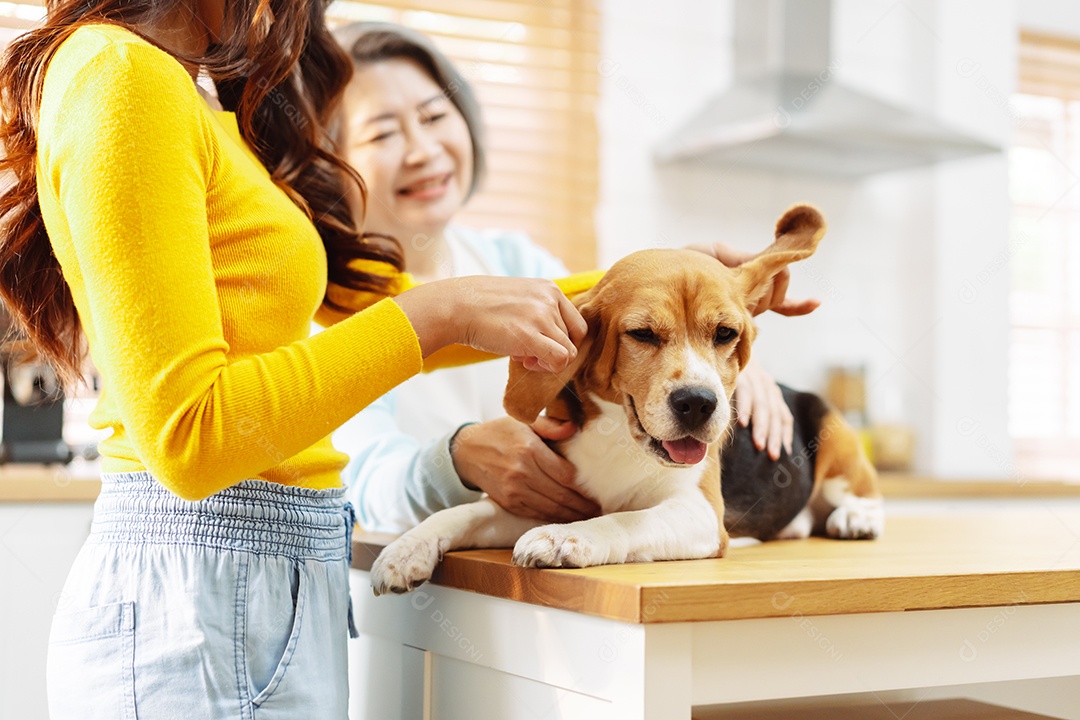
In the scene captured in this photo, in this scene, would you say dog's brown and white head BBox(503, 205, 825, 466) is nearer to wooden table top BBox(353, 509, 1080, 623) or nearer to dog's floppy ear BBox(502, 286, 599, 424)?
dog's floppy ear BBox(502, 286, 599, 424)

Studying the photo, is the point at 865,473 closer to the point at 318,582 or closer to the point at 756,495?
the point at 756,495

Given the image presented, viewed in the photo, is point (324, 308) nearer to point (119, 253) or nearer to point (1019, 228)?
point (119, 253)

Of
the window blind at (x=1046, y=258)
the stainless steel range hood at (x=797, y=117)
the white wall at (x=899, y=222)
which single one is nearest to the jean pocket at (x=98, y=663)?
the stainless steel range hood at (x=797, y=117)

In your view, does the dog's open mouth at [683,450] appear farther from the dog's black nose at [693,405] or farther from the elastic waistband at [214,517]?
the elastic waistband at [214,517]

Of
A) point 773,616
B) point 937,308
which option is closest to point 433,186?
point 773,616

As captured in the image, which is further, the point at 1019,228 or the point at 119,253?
the point at 1019,228

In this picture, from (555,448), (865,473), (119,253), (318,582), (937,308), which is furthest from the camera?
(937,308)

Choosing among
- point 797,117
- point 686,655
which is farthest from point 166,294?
point 797,117

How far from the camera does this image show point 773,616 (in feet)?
2.62

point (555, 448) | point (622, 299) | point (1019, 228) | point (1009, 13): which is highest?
point (1009, 13)

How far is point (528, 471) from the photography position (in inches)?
43.1

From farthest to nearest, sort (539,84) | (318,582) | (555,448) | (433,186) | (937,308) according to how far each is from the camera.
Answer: (937,308)
(539,84)
(433,186)
(555,448)
(318,582)

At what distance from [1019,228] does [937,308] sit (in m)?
0.48

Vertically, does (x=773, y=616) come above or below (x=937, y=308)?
below
